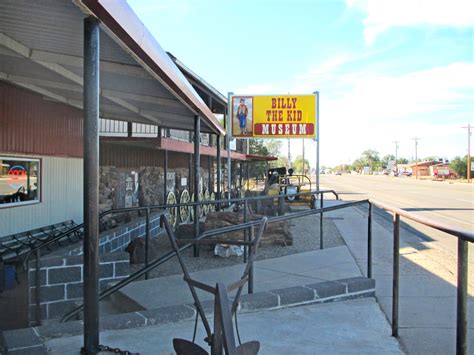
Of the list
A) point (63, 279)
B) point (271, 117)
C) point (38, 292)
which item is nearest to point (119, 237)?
point (63, 279)

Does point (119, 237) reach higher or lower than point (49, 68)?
lower

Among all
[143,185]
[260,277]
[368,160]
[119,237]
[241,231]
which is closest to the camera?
[260,277]

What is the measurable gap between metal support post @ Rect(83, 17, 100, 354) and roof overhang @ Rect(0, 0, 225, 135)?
22 cm

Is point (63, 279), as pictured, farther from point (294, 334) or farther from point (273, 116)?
point (273, 116)

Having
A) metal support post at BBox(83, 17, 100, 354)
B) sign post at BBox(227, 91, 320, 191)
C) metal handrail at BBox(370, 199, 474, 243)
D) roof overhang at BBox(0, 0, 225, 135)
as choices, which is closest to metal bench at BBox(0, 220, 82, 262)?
roof overhang at BBox(0, 0, 225, 135)

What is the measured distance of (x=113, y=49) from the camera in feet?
14.3

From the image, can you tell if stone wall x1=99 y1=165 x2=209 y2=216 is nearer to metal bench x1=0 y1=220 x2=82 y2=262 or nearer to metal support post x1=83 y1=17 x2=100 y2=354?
metal bench x1=0 y1=220 x2=82 y2=262

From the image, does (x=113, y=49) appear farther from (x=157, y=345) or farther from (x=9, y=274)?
(x=9, y=274)

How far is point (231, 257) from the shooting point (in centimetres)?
757

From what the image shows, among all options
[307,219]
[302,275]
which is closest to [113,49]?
[302,275]

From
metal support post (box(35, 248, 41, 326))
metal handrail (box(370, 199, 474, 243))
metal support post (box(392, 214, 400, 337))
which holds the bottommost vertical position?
metal support post (box(35, 248, 41, 326))

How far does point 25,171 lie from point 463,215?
48.0ft

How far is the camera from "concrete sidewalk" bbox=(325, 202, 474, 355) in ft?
12.8

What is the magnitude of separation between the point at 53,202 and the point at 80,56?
5.18m
